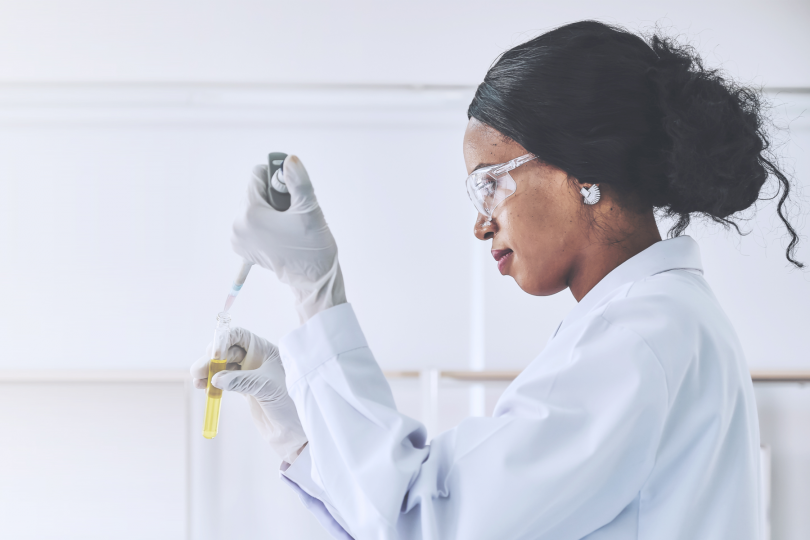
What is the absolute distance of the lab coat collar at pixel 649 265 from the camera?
0.65 metres

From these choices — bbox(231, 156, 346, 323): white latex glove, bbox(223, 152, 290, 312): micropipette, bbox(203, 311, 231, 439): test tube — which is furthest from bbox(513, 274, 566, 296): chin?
bbox(203, 311, 231, 439): test tube

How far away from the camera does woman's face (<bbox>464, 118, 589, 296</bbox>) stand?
68cm

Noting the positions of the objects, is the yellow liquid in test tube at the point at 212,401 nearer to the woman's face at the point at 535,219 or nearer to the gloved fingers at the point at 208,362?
the gloved fingers at the point at 208,362

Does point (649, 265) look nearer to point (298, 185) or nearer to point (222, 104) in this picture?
point (298, 185)

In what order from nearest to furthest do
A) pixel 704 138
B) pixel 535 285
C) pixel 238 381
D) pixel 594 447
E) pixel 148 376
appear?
pixel 594 447 < pixel 704 138 < pixel 535 285 < pixel 238 381 < pixel 148 376

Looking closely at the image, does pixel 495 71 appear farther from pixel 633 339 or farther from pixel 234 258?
pixel 234 258

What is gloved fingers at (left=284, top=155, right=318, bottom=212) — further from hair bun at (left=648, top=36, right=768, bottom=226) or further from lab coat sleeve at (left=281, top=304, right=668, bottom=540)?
hair bun at (left=648, top=36, right=768, bottom=226)

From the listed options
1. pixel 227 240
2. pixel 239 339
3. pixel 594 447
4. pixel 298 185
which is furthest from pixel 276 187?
pixel 227 240

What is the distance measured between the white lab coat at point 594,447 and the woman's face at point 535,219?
0.10 meters

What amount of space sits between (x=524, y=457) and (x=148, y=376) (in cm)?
135

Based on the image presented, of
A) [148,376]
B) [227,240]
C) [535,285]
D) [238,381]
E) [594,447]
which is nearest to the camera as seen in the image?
[594,447]

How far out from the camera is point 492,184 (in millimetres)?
711

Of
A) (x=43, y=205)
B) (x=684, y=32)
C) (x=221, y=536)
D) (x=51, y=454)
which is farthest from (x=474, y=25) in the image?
(x=51, y=454)

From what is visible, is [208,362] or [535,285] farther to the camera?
[208,362]
